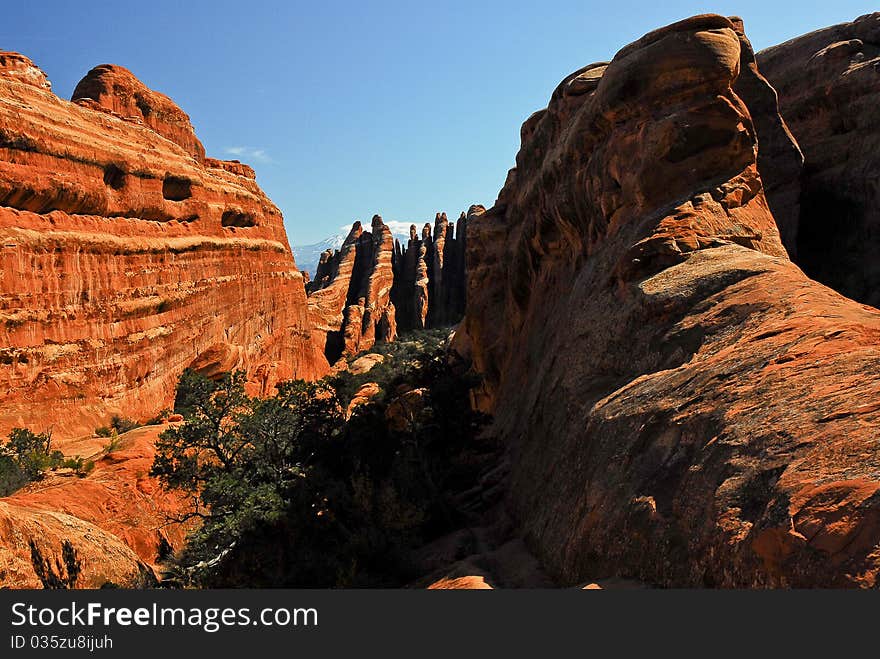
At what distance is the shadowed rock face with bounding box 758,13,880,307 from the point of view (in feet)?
61.5

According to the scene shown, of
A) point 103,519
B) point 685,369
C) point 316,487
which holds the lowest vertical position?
point 103,519

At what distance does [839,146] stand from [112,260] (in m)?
32.4

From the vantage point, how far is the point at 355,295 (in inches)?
3509

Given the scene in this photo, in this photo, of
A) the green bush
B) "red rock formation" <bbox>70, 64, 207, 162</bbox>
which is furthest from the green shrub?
"red rock formation" <bbox>70, 64, 207, 162</bbox>

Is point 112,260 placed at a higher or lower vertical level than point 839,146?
higher

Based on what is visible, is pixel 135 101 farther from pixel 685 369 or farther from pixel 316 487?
pixel 685 369

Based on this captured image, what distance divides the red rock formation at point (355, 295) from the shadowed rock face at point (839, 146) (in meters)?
48.8

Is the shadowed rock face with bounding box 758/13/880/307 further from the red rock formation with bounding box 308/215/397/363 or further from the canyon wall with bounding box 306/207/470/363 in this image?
the canyon wall with bounding box 306/207/470/363

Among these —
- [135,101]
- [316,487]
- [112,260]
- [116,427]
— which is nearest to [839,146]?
[316,487]

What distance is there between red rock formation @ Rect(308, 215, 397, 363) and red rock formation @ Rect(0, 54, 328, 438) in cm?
2335

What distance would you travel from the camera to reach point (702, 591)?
567 cm

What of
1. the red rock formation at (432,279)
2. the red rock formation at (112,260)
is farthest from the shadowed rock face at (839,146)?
the red rock formation at (432,279)

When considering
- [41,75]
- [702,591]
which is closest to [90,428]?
[41,75]

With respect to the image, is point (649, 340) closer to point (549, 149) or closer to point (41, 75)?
point (549, 149)
